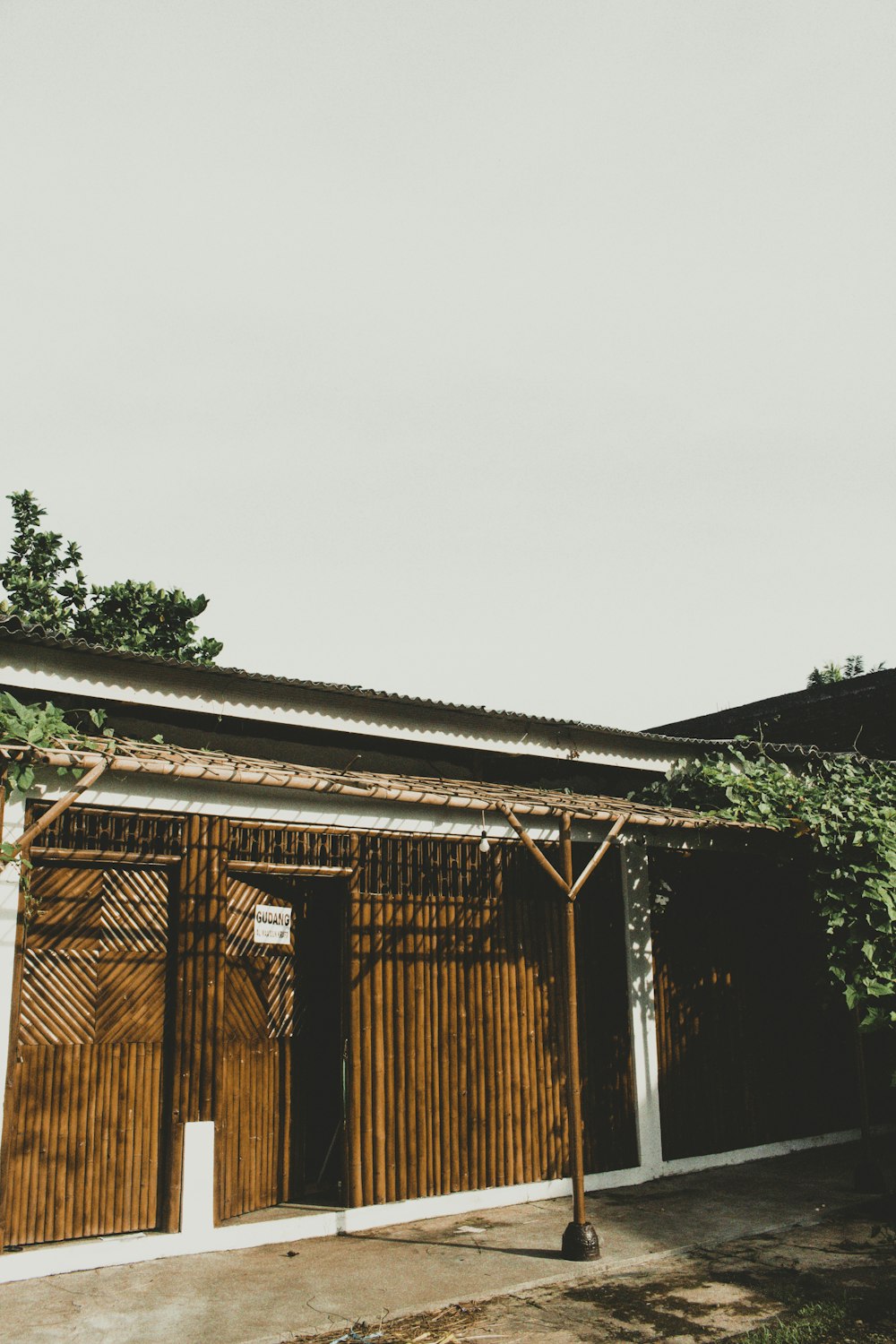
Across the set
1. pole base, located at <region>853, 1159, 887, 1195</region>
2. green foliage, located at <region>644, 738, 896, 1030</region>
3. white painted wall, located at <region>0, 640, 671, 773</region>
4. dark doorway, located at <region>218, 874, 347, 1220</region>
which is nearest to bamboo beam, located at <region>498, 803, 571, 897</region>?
white painted wall, located at <region>0, 640, 671, 773</region>

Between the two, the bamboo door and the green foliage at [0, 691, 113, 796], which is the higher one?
the green foliage at [0, 691, 113, 796]

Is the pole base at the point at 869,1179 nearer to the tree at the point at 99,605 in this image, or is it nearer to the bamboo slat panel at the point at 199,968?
the bamboo slat panel at the point at 199,968

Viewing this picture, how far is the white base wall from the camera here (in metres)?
6.59

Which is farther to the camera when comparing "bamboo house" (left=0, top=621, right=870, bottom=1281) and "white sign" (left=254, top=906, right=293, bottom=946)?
"white sign" (left=254, top=906, right=293, bottom=946)

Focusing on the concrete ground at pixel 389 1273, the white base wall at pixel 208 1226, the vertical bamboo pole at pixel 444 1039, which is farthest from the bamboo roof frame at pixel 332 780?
the concrete ground at pixel 389 1273

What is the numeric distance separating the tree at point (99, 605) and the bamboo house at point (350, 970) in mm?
13698

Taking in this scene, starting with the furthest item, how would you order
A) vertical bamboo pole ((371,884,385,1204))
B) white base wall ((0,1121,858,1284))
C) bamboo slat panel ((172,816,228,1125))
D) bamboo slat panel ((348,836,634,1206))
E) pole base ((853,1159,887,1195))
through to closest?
1. pole base ((853,1159,887,1195))
2. bamboo slat panel ((348,836,634,1206))
3. vertical bamboo pole ((371,884,385,1204))
4. bamboo slat panel ((172,816,228,1125))
5. white base wall ((0,1121,858,1284))

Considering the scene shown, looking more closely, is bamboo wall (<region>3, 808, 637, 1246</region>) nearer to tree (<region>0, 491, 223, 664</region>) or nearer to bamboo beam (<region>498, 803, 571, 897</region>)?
bamboo beam (<region>498, 803, 571, 897</region>)

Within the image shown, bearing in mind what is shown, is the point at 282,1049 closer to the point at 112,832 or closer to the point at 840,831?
the point at 112,832

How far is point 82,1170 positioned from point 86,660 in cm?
341

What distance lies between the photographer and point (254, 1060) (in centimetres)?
808

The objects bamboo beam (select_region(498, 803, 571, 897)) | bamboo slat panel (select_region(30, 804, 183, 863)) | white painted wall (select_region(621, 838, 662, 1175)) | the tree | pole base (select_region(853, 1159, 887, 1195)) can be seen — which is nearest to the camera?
bamboo slat panel (select_region(30, 804, 183, 863))

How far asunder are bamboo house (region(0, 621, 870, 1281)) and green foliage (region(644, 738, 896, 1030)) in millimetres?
361

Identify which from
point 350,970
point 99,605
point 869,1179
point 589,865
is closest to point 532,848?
point 589,865
